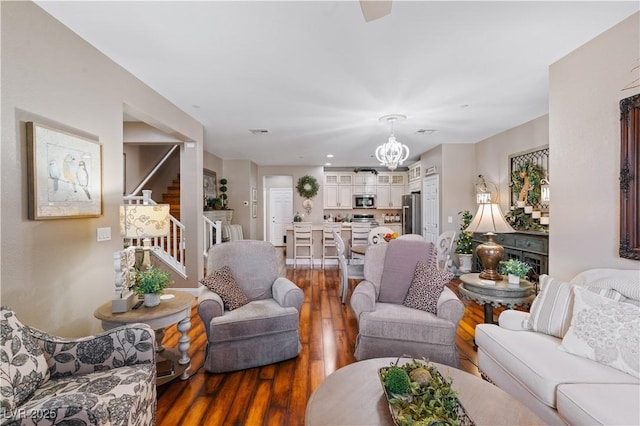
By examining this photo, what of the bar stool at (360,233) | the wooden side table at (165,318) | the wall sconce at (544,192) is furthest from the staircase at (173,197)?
the wall sconce at (544,192)


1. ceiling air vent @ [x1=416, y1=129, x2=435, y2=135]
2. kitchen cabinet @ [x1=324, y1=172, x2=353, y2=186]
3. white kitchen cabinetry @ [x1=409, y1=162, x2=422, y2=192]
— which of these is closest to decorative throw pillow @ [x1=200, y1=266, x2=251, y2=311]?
ceiling air vent @ [x1=416, y1=129, x2=435, y2=135]

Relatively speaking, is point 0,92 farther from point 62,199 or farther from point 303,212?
point 303,212

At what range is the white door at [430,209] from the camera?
597cm

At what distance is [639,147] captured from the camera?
187 cm

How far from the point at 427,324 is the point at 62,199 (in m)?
2.83

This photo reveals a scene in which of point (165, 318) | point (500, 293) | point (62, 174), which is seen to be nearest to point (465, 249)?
point (500, 293)

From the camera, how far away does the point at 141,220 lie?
234 cm

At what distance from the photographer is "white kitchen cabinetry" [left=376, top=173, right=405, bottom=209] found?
27.6ft

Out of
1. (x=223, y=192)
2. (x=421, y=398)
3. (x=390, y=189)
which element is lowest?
(x=421, y=398)

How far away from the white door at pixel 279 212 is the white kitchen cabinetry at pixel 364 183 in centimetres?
223

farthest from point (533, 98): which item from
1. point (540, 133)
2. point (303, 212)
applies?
point (303, 212)

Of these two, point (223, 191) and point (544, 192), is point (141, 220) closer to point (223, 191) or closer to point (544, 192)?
point (544, 192)

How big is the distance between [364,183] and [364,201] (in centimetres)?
53

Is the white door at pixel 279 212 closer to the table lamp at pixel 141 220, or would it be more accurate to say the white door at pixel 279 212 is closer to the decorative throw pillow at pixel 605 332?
the table lamp at pixel 141 220
